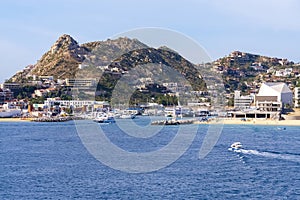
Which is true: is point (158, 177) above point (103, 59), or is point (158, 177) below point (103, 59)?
below

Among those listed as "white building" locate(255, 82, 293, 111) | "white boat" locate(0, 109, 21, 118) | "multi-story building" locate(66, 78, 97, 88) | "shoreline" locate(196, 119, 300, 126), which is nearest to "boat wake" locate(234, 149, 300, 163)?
"shoreline" locate(196, 119, 300, 126)

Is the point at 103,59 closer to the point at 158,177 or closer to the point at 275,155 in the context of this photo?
the point at 275,155

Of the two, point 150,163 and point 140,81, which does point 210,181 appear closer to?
point 150,163

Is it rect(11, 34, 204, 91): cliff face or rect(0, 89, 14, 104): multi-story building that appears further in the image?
rect(11, 34, 204, 91): cliff face

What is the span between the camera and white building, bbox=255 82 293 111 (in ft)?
248

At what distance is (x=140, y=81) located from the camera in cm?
9612

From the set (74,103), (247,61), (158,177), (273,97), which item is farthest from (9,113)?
(247,61)

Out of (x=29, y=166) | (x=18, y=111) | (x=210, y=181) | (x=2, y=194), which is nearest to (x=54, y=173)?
(x=29, y=166)

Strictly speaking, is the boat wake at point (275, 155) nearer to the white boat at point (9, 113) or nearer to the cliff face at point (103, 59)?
the cliff face at point (103, 59)

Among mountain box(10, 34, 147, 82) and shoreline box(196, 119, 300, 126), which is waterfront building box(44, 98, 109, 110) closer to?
mountain box(10, 34, 147, 82)

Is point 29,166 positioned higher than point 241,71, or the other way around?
point 241,71

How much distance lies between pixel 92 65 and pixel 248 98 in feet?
92.6

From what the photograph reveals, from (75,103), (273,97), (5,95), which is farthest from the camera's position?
(5,95)

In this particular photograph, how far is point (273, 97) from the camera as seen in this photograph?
78.8 meters
